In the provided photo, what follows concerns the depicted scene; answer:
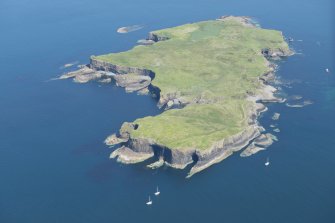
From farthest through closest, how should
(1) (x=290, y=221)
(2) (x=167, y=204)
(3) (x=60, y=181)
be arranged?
(3) (x=60, y=181) → (2) (x=167, y=204) → (1) (x=290, y=221)

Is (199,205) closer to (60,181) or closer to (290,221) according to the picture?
(290,221)

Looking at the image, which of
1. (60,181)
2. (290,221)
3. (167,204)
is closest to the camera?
(290,221)

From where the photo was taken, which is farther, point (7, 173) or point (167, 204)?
point (7, 173)

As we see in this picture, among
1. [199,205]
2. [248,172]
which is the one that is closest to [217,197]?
[199,205]

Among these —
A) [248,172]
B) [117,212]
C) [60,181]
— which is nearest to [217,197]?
[248,172]

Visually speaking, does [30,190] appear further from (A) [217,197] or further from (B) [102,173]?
(A) [217,197]

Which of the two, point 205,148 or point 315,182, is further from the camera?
point 205,148

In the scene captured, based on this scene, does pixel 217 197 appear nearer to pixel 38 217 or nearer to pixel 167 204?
pixel 167 204

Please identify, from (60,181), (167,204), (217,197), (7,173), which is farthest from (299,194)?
(7,173)
